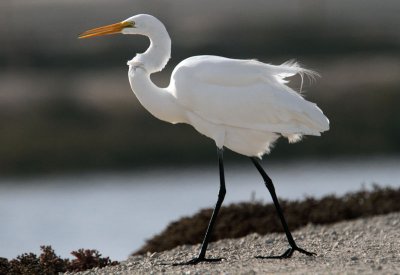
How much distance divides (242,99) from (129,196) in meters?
9.58

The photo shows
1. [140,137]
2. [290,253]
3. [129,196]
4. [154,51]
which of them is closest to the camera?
[290,253]

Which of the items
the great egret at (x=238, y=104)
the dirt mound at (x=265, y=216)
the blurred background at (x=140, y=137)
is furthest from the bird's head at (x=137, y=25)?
the blurred background at (x=140, y=137)

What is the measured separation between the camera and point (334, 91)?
23.7m

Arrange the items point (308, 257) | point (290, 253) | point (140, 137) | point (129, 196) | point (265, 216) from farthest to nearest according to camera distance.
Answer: point (140, 137) < point (129, 196) < point (265, 216) < point (290, 253) < point (308, 257)

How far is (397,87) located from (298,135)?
615 inches

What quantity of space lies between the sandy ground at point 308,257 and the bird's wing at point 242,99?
1112mm

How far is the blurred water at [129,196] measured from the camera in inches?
598

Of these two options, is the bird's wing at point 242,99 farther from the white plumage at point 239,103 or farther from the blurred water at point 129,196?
the blurred water at point 129,196

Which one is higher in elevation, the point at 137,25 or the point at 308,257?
the point at 137,25

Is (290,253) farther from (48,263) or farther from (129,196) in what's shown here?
(129,196)

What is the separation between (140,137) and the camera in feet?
69.1

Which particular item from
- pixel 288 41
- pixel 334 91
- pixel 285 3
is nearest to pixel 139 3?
pixel 285 3

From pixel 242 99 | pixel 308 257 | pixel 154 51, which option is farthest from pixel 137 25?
pixel 308 257

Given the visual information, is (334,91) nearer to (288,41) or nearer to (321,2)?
(288,41)
